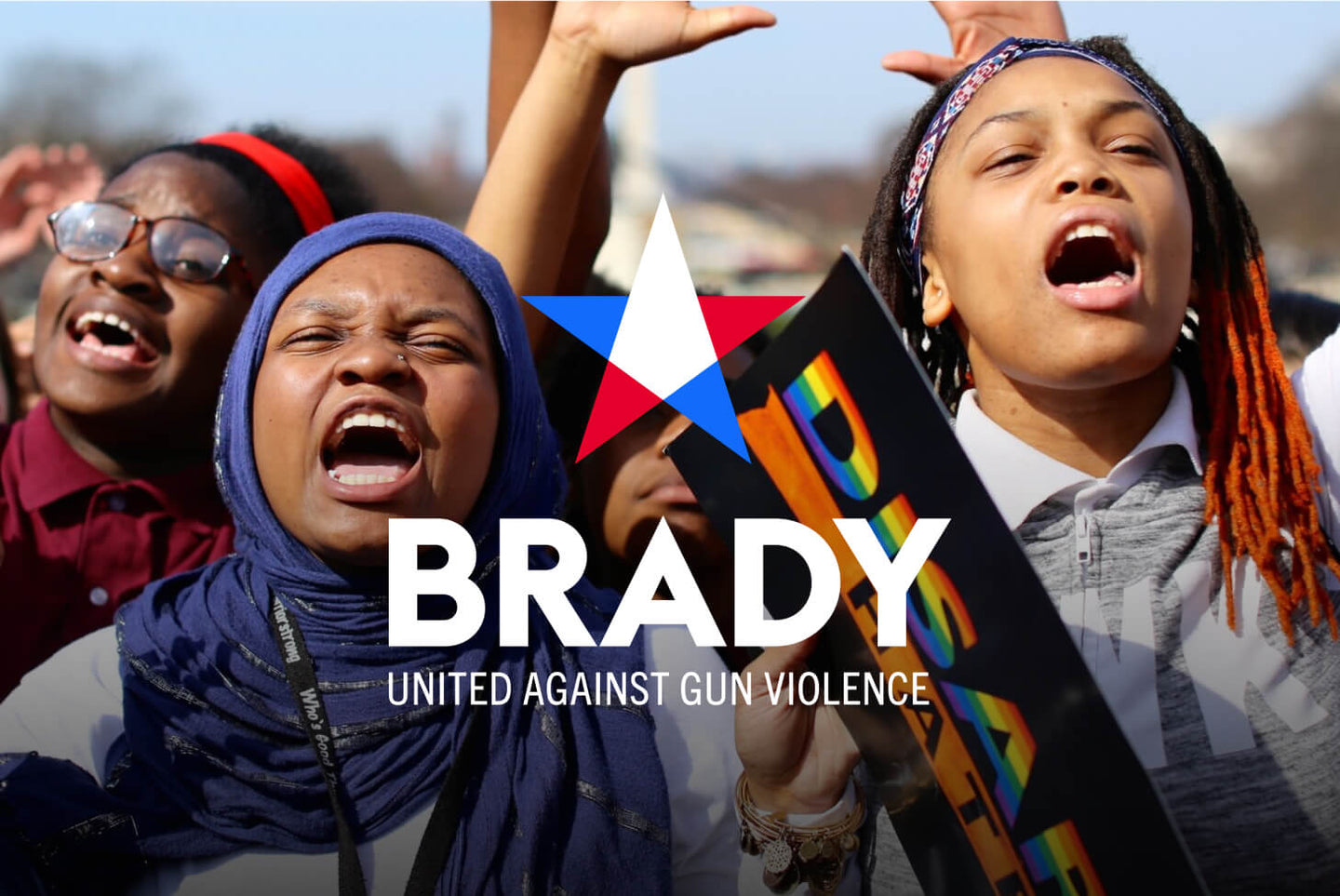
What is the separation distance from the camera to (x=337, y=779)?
212 centimetres

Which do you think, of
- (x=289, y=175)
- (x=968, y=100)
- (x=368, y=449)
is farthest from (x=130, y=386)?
(x=968, y=100)

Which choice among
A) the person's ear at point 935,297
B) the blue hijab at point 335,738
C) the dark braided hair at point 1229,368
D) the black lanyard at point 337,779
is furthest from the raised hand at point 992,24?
the black lanyard at point 337,779

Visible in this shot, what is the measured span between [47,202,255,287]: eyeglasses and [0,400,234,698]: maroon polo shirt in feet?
1.28

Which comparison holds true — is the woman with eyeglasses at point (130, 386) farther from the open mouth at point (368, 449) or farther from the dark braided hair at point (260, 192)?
the open mouth at point (368, 449)

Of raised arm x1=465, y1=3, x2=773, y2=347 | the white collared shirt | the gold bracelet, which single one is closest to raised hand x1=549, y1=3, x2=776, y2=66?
raised arm x1=465, y1=3, x2=773, y2=347

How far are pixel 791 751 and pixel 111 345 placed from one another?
1780mm

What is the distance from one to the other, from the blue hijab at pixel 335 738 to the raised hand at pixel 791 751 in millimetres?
202

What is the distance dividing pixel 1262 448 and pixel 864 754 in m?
0.81

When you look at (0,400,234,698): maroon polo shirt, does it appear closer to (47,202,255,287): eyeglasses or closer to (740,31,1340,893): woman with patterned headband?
(47,202,255,287): eyeglasses

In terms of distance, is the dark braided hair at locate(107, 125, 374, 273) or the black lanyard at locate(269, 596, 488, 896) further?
the dark braided hair at locate(107, 125, 374, 273)

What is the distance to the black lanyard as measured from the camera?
2010 millimetres

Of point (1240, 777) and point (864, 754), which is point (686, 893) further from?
point (1240, 777)

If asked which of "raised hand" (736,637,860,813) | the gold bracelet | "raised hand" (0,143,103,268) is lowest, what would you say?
the gold bracelet

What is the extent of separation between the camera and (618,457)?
2980 millimetres
